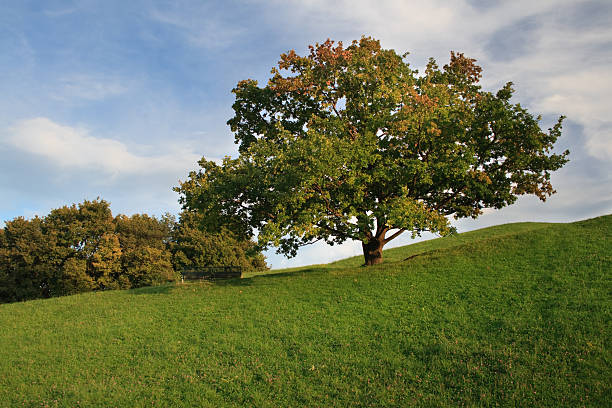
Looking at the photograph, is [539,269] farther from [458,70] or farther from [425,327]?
[458,70]

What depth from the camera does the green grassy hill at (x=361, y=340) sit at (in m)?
12.5

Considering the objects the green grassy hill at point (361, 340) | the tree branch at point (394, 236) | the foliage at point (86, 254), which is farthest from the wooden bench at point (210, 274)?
the tree branch at point (394, 236)

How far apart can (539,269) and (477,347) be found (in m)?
9.83

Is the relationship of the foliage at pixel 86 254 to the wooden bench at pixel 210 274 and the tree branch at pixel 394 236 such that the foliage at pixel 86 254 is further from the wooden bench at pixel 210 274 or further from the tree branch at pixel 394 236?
the tree branch at pixel 394 236

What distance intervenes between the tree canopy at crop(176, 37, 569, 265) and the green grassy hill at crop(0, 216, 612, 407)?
12.0 feet

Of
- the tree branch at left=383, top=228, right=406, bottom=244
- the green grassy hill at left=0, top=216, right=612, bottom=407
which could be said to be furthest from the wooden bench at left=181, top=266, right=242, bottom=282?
the tree branch at left=383, top=228, right=406, bottom=244

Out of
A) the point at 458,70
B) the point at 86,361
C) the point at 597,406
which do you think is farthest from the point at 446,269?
the point at 86,361

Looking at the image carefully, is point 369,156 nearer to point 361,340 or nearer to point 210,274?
point 361,340

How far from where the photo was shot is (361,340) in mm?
15914

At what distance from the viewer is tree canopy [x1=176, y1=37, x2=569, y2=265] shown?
2392 cm

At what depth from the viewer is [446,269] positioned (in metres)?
24.0

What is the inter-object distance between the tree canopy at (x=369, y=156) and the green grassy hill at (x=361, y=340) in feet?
12.0

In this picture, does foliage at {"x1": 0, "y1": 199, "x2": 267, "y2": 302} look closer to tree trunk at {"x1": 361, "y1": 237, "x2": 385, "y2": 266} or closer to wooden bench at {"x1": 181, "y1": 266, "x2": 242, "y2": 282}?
wooden bench at {"x1": 181, "y1": 266, "x2": 242, "y2": 282}

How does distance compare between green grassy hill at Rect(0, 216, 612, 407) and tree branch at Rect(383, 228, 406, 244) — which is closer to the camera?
green grassy hill at Rect(0, 216, 612, 407)
